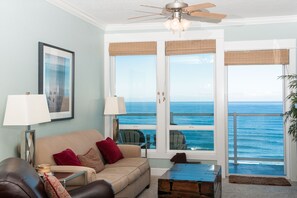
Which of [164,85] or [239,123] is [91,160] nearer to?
[164,85]

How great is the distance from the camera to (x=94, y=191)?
252 cm

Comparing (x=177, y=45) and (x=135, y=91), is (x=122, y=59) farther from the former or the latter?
(x=177, y=45)

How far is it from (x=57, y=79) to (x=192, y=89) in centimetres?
235

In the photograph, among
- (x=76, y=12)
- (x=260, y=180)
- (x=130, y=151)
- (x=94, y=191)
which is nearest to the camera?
(x=94, y=191)

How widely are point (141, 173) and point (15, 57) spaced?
2.09m

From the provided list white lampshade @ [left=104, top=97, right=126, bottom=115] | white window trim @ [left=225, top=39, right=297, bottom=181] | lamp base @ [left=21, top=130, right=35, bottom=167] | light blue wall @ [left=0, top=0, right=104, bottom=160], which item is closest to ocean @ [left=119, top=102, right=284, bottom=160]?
white window trim @ [left=225, top=39, right=297, bottom=181]

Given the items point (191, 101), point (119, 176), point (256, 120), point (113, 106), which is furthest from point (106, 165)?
point (256, 120)

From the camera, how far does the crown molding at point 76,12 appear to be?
426 centimetres

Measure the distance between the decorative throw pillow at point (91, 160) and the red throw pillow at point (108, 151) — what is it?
359 millimetres

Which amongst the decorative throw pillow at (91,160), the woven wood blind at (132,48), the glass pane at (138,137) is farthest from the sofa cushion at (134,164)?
the woven wood blind at (132,48)

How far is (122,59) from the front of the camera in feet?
19.4

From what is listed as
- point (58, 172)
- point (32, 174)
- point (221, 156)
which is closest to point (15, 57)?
point (58, 172)

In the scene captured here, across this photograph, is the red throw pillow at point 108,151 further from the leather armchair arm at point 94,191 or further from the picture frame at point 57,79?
the leather armchair arm at point 94,191

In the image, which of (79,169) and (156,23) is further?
(156,23)
